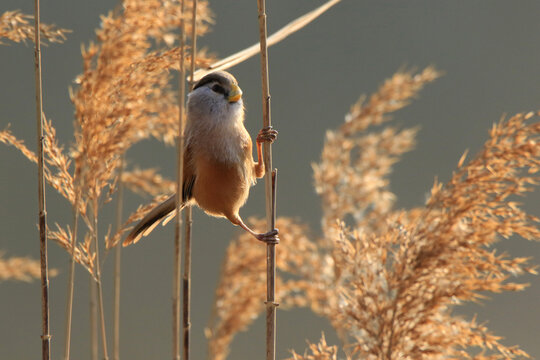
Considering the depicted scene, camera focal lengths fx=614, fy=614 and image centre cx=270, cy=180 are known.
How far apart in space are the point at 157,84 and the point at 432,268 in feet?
3.22

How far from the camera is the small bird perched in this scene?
1.64 meters

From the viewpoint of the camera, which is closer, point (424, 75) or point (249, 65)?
point (424, 75)

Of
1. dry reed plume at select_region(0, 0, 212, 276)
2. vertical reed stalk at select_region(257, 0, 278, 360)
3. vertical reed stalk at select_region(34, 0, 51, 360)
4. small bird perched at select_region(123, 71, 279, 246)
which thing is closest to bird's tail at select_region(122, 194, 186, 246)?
small bird perched at select_region(123, 71, 279, 246)

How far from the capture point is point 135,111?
1.72m

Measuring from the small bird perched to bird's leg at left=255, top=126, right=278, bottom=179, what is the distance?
91 mm

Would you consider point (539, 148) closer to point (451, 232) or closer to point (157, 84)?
point (451, 232)

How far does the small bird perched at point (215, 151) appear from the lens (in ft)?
5.40

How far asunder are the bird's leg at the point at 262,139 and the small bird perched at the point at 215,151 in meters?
0.09

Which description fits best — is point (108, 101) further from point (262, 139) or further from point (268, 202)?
point (268, 202)

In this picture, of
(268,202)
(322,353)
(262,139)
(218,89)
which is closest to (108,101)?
(218,89)

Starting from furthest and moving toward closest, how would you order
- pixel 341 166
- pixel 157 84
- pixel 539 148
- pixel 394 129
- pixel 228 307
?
pixel 394 129, pixel 341 166, pixel 228 307, pixel 157 84, pixel 539 148

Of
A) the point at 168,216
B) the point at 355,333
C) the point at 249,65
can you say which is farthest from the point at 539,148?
the point at 249,65

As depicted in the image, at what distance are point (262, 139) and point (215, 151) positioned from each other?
17cm

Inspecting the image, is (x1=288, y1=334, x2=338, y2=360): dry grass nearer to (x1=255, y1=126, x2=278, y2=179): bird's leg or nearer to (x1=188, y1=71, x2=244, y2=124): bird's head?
(x1=255, y1=126, x2=278, y2=179): bird's leg
